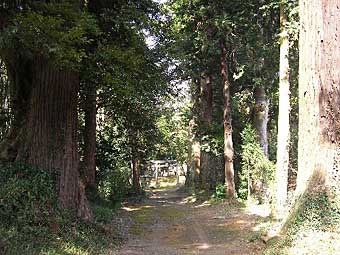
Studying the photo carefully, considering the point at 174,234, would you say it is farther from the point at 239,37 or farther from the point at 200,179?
the point at 200,179

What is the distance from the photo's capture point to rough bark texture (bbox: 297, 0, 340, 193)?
24.6ft

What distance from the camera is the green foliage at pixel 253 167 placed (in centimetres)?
1690

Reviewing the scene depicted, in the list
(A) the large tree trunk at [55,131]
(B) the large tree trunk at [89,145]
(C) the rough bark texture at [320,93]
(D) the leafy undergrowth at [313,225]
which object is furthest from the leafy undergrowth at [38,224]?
(B) the large tree trunk at [89,145]

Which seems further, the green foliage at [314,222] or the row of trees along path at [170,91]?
the row of trees along path at [170,91]

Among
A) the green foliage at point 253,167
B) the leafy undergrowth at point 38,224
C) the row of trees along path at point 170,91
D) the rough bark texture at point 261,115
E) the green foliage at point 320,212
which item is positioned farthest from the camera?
the rough bark texture at point 261,115

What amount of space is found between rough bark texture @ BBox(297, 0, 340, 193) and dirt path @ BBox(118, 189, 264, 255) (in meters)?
2.90

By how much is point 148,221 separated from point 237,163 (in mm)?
7234

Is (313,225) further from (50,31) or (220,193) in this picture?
(220,193)

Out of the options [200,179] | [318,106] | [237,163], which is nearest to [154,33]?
[318,106]

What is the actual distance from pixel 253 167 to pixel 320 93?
10.5 meters

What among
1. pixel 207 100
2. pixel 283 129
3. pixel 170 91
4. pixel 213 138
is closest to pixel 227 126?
pixel 213 138

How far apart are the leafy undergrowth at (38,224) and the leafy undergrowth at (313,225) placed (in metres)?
4.16

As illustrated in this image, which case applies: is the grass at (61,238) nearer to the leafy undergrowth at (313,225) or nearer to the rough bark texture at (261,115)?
the leafy undergrowth at (313,225)

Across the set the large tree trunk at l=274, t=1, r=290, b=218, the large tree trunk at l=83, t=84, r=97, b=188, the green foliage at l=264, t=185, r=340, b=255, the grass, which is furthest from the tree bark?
the green foliage at l=264, t=185, r=340, b=255
